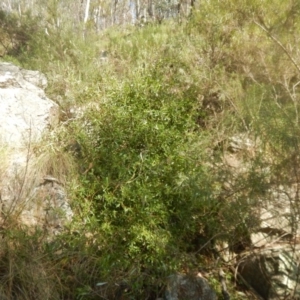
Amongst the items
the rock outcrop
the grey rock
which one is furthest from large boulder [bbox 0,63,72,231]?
the rock outcrop

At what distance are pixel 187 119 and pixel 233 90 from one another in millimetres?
567

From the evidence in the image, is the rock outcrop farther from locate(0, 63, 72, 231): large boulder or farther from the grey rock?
locate(0, 63, 72, 231): large boulder

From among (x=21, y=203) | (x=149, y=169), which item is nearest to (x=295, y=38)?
(x=149, y=169)

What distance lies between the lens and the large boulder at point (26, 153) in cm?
304

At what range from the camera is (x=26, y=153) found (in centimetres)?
364

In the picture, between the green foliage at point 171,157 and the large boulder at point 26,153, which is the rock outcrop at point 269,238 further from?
the large boulder at point 26,153

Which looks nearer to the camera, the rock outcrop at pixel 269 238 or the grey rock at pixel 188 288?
the rock outcrop at pixel 269 238

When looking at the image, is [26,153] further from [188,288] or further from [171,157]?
[188,288]

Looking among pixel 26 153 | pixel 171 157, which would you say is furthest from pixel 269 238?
pixel 26 153

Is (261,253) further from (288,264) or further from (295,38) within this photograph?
(295,38)

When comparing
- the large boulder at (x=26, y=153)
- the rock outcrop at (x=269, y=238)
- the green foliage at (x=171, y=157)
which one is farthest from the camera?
the large boulder at (x=26, y=153)

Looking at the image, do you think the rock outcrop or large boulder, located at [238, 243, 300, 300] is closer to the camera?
the rock outcrop

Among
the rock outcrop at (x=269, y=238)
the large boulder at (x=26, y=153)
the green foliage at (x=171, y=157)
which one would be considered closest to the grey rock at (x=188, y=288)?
the green foliage at (x=171, y=157)

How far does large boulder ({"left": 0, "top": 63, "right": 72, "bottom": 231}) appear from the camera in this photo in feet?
9.98
